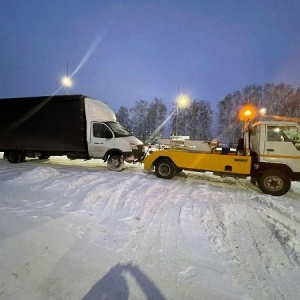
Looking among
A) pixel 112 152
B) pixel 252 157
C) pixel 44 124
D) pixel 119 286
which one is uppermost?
pixel 44 124

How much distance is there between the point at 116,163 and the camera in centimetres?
1093

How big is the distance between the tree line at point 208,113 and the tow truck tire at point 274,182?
1215 inches

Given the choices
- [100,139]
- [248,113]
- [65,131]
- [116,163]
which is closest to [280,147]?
[248,113]

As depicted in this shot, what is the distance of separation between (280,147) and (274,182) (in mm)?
1177

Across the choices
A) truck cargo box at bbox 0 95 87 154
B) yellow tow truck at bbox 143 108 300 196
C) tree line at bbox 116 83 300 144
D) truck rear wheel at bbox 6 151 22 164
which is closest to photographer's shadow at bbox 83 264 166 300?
yellow tow truck at bbox 143 108 300 196

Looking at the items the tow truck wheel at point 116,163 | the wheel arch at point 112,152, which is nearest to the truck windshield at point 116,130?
the wheel arch at point 112,152

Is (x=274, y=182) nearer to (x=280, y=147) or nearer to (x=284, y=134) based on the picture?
(x=280, y=147)

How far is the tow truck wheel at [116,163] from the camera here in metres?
10.9

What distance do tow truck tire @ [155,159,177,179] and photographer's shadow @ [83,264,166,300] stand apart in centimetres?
607

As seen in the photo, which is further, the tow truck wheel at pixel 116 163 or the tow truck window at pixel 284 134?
the tow truck wheel at pixel 116 163

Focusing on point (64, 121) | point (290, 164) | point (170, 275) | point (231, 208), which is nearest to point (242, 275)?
point (170, 275)

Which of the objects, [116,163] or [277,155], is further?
[116,163]

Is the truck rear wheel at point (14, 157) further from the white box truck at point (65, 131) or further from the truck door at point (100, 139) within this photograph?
the truck door at point (100, 139)

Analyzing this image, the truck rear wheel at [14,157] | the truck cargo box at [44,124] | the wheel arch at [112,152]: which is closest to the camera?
the wheel arch at [112,152]
